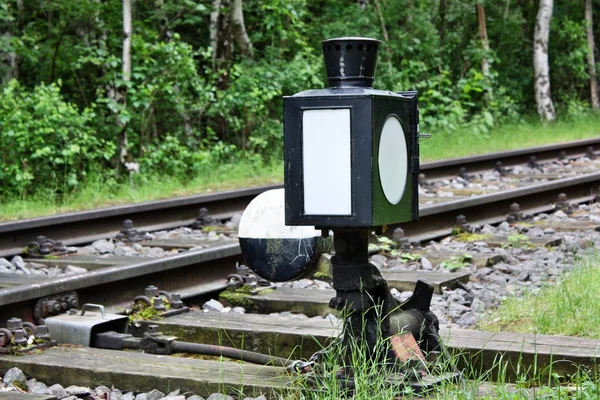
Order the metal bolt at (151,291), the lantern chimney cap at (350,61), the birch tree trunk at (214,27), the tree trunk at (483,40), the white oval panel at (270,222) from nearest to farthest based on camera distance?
the lantern chimney cap at (350,61)
the white oval panel at (270,222)
the metal bolt at (151,291)
the birch tree trunk at (214,27)
the tree trunk at (483,40)

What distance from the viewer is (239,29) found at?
15.1 meters

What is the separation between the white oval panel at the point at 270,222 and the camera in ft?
11.0

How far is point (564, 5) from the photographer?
25891mm

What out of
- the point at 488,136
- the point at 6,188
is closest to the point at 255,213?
the point at 6,188

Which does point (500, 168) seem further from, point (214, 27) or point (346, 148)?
point (346, 148)

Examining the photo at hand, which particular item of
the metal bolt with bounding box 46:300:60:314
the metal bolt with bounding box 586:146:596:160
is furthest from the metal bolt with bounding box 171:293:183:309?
the metal bolt with bounding box 586:146:596:160

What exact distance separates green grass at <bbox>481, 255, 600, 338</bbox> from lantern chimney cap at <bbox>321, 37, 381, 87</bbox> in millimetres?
1439

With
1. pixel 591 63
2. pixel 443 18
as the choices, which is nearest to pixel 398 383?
pixel 443 18

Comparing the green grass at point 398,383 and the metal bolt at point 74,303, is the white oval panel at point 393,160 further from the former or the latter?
the metal bolt at point 74,303

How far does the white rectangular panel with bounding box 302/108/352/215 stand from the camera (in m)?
2.70

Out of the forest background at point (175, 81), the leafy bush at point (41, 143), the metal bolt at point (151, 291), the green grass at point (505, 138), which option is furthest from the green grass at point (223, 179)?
the metal bolt at point (151, 291)

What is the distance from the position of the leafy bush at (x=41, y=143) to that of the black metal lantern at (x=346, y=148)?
775 cm

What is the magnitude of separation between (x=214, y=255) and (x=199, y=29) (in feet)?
46.2

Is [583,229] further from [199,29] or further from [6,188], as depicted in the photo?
[199,29]
